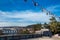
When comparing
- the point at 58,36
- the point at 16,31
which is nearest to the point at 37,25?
the point at 16,31

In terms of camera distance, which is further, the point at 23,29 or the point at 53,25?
the point at 23,29

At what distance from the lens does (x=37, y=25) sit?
1768 inches

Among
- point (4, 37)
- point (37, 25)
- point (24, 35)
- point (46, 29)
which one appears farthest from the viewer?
point (37, 25)

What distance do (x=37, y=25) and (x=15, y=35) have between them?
753cm

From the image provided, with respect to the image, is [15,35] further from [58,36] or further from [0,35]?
[58,36]

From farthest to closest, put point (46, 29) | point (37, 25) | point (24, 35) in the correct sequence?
point (37, 25) → point (46, 29) → point (24, 35)

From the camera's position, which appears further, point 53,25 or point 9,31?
point 9,31

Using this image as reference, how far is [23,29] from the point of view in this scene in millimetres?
43844

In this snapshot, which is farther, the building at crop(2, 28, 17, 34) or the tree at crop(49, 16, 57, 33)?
the building at crop(2, 28, 17, 34)

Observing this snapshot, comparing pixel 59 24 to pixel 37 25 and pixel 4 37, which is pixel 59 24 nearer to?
pixel 37 25

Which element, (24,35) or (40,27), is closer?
(24,35)

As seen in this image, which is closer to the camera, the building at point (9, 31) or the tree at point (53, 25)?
the tree at point (53, 25)

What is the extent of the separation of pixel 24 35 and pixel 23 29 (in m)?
4.34

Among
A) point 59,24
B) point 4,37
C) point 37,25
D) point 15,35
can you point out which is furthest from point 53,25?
point 4,37
